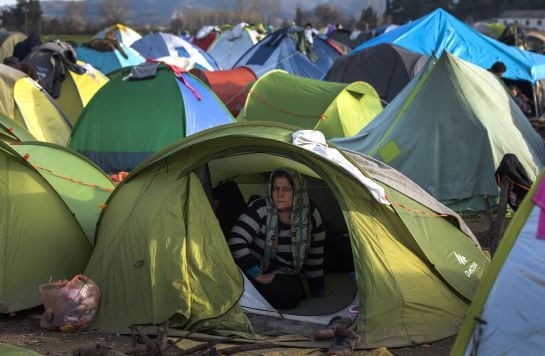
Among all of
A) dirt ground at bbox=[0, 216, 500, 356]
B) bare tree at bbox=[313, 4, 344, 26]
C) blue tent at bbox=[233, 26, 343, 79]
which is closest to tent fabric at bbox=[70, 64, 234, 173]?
dirt ground at bbox=[0, 216, 500, 356]

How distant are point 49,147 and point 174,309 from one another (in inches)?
102

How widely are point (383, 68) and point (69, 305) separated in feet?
36.3

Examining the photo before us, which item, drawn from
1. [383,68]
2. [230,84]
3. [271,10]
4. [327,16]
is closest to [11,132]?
[230,84]

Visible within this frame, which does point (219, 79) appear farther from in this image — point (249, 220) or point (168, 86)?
point (249, 220)

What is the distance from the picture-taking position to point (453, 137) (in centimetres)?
933

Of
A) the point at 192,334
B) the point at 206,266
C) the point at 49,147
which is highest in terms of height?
the point at 49,147

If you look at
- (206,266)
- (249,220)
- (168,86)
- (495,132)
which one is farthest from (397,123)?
(206,266)

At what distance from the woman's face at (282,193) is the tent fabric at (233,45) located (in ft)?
71.2

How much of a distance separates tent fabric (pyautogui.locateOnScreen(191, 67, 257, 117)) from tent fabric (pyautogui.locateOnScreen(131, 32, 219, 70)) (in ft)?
18.8

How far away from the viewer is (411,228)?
5.53m

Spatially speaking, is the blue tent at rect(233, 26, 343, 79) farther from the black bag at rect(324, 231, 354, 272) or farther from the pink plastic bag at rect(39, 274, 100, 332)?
the pink plastic bag at rect(39, 274, 100, 332)

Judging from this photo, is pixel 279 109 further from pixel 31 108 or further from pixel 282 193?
pixel 282 193

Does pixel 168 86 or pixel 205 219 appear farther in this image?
pixel 168 86

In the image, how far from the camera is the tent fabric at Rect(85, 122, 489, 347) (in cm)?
526
